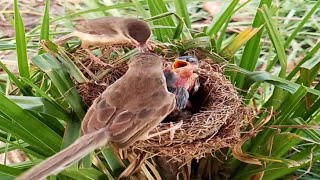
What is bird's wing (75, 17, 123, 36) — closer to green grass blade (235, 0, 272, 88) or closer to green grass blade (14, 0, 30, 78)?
green grass blade (14, 0, 30, 78)

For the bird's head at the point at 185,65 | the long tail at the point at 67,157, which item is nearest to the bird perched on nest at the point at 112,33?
the bird's head at the point at 185,65

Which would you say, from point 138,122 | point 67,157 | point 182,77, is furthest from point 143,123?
point 182,77

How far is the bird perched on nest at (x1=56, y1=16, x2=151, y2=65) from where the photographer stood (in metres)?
1.94

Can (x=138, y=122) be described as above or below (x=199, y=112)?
above

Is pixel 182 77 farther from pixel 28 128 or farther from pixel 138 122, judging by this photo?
pixel 28 128

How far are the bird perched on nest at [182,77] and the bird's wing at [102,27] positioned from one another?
0.75 ft

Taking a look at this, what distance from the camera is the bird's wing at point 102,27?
6.70 feet

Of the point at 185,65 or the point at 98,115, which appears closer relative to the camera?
the point at 98,115

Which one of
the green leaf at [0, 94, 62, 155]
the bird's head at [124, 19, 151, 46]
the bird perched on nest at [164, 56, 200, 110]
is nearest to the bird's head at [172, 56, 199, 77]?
the bird perched on nest at [164, 56, 200, 110]

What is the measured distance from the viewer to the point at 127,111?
161 cm

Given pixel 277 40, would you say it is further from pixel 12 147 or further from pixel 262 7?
pixel 12 147

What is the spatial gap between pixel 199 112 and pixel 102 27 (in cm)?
45

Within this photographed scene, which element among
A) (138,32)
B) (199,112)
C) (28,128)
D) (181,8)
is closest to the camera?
(28,128)

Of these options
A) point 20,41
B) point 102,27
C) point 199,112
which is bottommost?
point 199,112
